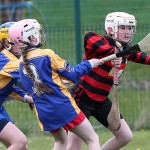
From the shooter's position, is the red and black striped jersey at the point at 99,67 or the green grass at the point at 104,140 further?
the green grass at the point at 104,140

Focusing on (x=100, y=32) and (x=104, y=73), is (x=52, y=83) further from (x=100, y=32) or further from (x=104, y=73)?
(x=100, y=32)

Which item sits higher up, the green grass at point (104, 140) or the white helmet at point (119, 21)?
the white helmet at point (119, 21)

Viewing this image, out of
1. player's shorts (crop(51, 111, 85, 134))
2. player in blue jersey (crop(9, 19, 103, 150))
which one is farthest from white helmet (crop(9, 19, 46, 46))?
player's shorts (crop(51, 111, 85, 134))

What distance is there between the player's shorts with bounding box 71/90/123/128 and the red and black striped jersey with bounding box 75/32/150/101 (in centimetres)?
6

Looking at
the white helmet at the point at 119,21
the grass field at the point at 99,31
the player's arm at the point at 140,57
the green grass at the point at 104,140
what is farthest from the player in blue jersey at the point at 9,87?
the grass field at the point at 99,31

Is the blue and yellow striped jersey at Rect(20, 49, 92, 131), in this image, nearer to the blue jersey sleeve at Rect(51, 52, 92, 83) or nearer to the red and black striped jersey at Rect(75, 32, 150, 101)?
the blue jersey sleeve at Rect(51, 52, 92, 83)

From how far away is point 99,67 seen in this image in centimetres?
880

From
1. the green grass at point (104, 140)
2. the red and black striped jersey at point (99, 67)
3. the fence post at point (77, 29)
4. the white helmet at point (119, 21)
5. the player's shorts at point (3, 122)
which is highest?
the white helmet at point (119, 21)

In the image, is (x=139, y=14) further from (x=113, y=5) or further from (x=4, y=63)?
(x=4, y=63)

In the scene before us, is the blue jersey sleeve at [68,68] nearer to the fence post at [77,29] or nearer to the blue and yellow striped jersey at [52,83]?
the blue and yellow striped jersey at [52,83]

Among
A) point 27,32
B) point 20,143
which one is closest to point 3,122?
point 20,143

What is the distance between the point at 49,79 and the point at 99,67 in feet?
3.40

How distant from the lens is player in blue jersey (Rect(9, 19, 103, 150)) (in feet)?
25.9

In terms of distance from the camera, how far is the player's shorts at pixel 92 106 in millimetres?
8953
